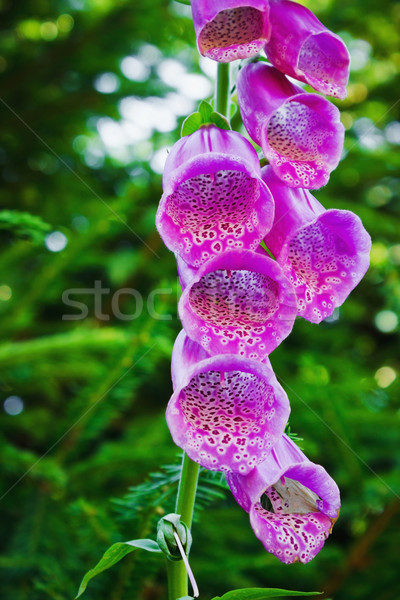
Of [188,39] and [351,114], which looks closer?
[188,39]

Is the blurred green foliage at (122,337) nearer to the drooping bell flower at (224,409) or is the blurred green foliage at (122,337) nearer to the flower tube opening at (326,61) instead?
the drooping bell flower at (224,409)

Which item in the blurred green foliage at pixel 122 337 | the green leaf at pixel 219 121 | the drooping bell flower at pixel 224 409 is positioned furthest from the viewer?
the blurred green foliage at pixel 122 337

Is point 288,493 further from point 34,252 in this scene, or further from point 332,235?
point 34,252

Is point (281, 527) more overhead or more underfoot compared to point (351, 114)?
more overhead

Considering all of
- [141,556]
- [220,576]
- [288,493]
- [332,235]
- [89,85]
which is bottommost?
[220,576]

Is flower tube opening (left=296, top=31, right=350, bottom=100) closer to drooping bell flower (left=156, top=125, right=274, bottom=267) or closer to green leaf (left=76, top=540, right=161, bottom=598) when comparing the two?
drooping bell flower (left=156, top=125, right=274, bottom=267)

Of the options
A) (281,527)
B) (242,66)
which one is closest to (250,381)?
(281,527)

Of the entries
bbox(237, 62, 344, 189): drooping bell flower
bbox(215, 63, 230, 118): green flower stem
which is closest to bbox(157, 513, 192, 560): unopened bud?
bbox(237, 62, 344, 189): drooping bell flower

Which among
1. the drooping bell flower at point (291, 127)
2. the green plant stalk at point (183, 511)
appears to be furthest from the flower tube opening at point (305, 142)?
the green plant stalk at point (183, 511)
